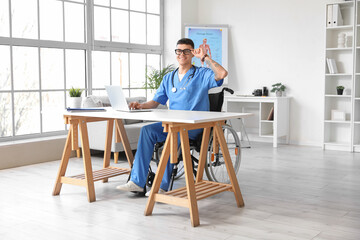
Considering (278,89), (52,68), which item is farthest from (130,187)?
(278,89)

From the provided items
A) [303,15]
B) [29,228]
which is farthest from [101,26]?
[29,228]

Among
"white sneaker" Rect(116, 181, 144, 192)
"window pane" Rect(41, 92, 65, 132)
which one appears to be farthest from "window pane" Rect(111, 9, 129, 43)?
"white sneaker" Rect(116, 181, 144, 192)

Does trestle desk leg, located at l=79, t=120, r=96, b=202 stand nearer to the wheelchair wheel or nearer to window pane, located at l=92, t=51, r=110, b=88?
the wheelchair wheel

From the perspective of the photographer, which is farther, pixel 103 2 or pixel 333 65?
pixel 103 2

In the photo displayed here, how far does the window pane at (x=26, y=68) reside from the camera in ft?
17.8

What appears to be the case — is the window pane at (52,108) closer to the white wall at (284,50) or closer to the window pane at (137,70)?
the window pane at (137,70)

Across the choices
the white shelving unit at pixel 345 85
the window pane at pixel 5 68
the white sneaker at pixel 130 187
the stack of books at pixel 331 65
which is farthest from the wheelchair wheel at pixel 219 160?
the window pane at pixel 5 68

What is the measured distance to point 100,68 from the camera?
6449mm

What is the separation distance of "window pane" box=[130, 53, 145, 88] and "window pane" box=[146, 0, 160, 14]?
0.76 metres

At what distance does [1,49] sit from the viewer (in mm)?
5223

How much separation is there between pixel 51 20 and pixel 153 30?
80.2 inches

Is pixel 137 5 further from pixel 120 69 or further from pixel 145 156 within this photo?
pixel 145 156

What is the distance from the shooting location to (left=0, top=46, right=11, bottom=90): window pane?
5.23 metres

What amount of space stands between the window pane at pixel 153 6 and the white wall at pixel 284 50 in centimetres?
44
